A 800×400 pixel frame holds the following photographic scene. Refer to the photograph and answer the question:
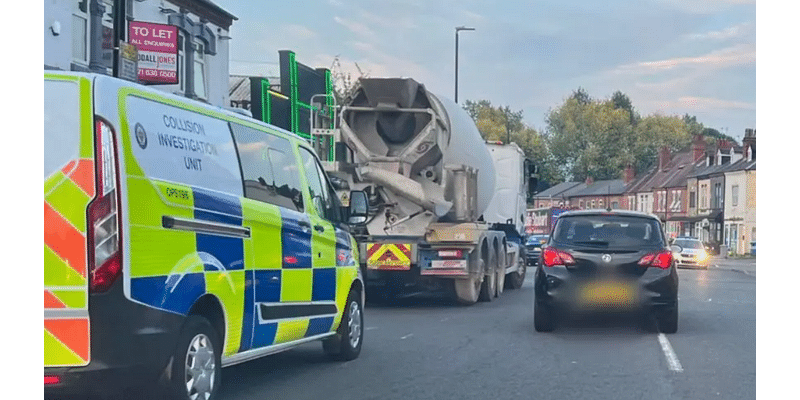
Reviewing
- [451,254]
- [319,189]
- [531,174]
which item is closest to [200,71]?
[531,174]

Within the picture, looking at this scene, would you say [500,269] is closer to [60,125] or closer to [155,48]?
[155,48]

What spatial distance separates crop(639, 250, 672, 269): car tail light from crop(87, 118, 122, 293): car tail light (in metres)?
8.22

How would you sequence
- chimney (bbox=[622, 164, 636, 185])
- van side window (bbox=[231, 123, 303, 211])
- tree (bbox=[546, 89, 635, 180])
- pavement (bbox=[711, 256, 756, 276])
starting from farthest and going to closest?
tree (bbox=[546, 89, 635, 180])
chimney (bbox=[622, 164, 636, 185])
pavement (bbox=[711, 256, 756, 276])
van side window (bbox=[231, 123, 303, 211])

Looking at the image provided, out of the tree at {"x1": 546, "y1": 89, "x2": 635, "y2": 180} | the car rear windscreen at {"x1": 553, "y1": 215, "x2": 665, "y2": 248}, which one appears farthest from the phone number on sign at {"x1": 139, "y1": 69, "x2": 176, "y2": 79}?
the tree at {"x1": 546, "y1": 89, "x2": 635, "y2": 180}

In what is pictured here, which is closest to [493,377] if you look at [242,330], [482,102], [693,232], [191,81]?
[242,330]

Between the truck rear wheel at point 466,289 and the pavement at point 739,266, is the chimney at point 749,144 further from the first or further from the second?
the truck rear wheel at point 466,289

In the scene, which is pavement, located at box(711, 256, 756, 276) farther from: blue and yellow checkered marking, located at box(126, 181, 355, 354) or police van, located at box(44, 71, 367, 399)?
police van, located at box(44, 71, 367, 399)

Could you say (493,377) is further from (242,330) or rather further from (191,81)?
(191,81)

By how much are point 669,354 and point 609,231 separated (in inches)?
94.7

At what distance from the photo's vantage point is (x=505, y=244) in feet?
68.0

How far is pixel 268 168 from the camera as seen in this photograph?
8.27 meters

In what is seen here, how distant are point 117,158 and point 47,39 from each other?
1381 cm

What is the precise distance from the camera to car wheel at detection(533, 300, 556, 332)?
13023mm

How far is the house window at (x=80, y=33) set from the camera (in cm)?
2019
